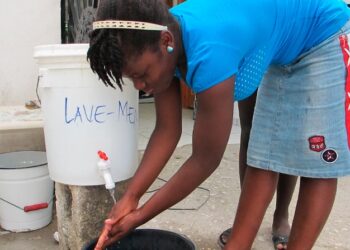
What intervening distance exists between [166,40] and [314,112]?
1.78 ft

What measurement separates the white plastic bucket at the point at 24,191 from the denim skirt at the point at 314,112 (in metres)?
1.42

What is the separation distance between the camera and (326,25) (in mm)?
1368

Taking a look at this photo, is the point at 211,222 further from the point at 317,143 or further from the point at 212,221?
the point at 317,143

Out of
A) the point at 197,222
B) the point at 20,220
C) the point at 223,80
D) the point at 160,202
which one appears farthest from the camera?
the point at 20,220

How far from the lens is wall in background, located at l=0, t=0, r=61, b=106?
2.86 m

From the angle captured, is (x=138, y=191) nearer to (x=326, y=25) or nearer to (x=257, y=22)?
(x=257, y=22)

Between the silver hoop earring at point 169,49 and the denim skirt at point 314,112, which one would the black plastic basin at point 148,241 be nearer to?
the denim skirt at point 314,112

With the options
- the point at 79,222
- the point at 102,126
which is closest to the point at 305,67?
the point at 102,126

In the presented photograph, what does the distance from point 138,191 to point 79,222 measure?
547 millimetres

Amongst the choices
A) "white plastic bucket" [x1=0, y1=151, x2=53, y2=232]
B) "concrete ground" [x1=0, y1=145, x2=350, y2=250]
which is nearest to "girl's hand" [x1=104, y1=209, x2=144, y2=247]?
"concrete ground" [x1=0, y1=145, x2=350, y2=250]

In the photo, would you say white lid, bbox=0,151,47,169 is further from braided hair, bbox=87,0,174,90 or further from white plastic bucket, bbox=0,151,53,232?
braided hair, bbox=87,0,174,90

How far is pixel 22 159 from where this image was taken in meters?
2.55

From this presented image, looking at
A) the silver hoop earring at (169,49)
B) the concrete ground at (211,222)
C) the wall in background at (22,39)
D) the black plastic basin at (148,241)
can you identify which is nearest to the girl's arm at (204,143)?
the silver hoop earring at (169,49)

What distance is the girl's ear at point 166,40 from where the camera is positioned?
3.66ft
